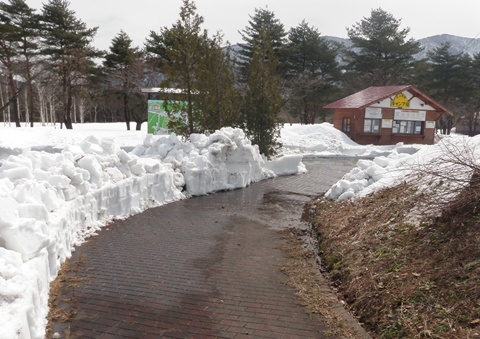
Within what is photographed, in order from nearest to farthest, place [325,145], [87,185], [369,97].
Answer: [87,185], [325,145], [369,97]

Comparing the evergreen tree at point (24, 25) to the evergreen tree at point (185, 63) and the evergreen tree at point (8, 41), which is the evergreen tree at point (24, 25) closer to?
the evergreen tree at point (8, 41)

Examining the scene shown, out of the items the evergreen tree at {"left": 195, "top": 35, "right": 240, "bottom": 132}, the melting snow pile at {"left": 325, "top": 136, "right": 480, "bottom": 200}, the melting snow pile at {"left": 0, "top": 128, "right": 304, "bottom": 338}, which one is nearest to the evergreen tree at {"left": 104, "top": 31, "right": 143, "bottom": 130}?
the evergreen tree at {"left": 195, "top": 35, "right": 240, "bottom": 132}

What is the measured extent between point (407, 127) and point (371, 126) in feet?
11.0

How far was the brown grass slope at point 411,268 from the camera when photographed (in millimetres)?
4531

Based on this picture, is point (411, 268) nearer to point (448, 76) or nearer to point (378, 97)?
point (378, 97)

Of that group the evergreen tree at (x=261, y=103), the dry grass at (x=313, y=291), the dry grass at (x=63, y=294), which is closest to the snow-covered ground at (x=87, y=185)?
the dry grass at (x=63, y=294)

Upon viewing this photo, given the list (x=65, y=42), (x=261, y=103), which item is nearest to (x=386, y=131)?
(x=261, y=103)

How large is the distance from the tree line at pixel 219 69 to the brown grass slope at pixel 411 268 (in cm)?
746

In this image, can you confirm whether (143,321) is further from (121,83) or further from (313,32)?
(313,32)

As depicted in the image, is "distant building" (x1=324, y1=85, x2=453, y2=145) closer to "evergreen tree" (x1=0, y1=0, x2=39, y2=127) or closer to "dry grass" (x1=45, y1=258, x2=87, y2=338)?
"evergreen tree" (x1=0, y1=0, x2=39, y2=127)

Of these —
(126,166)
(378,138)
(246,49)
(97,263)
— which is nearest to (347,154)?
(378,138)

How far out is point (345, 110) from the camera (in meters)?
33.8

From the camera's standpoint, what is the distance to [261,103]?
18453 mm

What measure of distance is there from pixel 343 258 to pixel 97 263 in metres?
4.39
